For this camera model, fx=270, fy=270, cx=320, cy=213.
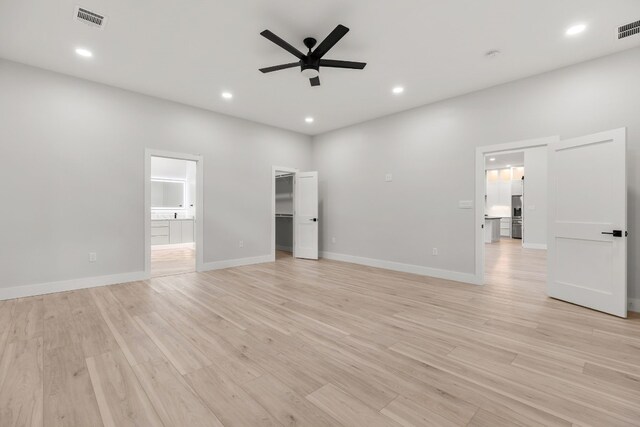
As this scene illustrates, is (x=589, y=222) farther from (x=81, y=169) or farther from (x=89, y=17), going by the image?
(x=81, y=169)

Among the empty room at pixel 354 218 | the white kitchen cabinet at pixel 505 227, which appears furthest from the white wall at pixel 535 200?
the empty room at pixel 354 218

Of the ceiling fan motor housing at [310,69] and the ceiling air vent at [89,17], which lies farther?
the ceiling fan motor housing at [310,69]

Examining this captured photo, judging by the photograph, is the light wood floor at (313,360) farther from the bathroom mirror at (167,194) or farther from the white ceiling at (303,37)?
the bathroom mirror at (167,194)

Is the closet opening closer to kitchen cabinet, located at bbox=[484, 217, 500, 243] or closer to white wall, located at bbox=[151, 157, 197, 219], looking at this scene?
white wall, located at bbox=[151, 157, 197, 219]

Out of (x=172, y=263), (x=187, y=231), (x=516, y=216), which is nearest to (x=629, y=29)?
(x=172, y=263)

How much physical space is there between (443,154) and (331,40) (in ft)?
9.77

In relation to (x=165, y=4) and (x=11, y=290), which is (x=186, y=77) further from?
(x=11, y=290)

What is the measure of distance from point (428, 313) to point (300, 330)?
4.85 feet

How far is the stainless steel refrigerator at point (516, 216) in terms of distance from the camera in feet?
33.8

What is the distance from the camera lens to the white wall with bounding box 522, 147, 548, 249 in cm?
803

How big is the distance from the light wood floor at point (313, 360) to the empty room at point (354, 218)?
0.06 ft

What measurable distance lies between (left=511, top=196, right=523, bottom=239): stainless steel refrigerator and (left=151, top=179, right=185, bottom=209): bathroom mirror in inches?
485

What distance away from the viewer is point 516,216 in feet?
34.2

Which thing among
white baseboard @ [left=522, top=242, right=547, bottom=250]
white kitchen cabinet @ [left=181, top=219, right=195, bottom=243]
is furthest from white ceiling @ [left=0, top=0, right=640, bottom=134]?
white baseboard @ [left=522, top=242, right=547, bottom=250]
